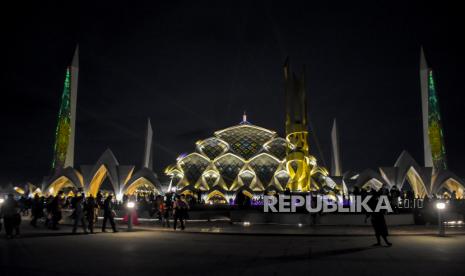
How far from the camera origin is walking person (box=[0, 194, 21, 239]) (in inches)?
473

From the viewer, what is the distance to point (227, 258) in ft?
26.0

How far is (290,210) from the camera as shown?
19625mm

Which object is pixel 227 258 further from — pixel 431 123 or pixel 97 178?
pixel 431 123

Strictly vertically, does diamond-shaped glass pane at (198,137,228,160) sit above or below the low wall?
above

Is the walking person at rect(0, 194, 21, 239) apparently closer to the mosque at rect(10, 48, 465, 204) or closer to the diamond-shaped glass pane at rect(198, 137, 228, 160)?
the mosque at rect(10, 48, 465, 204)

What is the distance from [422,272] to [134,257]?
5.18 metres

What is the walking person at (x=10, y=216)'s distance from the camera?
39.4ft

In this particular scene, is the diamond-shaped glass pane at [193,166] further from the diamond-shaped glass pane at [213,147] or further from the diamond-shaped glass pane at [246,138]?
the diamond-shaped glass pane at [246,138]

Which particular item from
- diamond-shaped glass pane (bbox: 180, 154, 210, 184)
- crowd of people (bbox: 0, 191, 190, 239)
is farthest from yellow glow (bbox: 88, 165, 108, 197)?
crowd of people (bbox: 0, 191, 190, 239)

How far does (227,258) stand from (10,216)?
7.73 m

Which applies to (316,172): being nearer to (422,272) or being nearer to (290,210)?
(290,210)

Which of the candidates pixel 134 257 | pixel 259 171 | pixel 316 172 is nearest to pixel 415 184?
pixel 316 172

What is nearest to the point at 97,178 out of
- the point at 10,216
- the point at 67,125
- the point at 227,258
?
the point at 67,125

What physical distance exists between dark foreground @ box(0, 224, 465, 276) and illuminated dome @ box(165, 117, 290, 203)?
32.8 m
